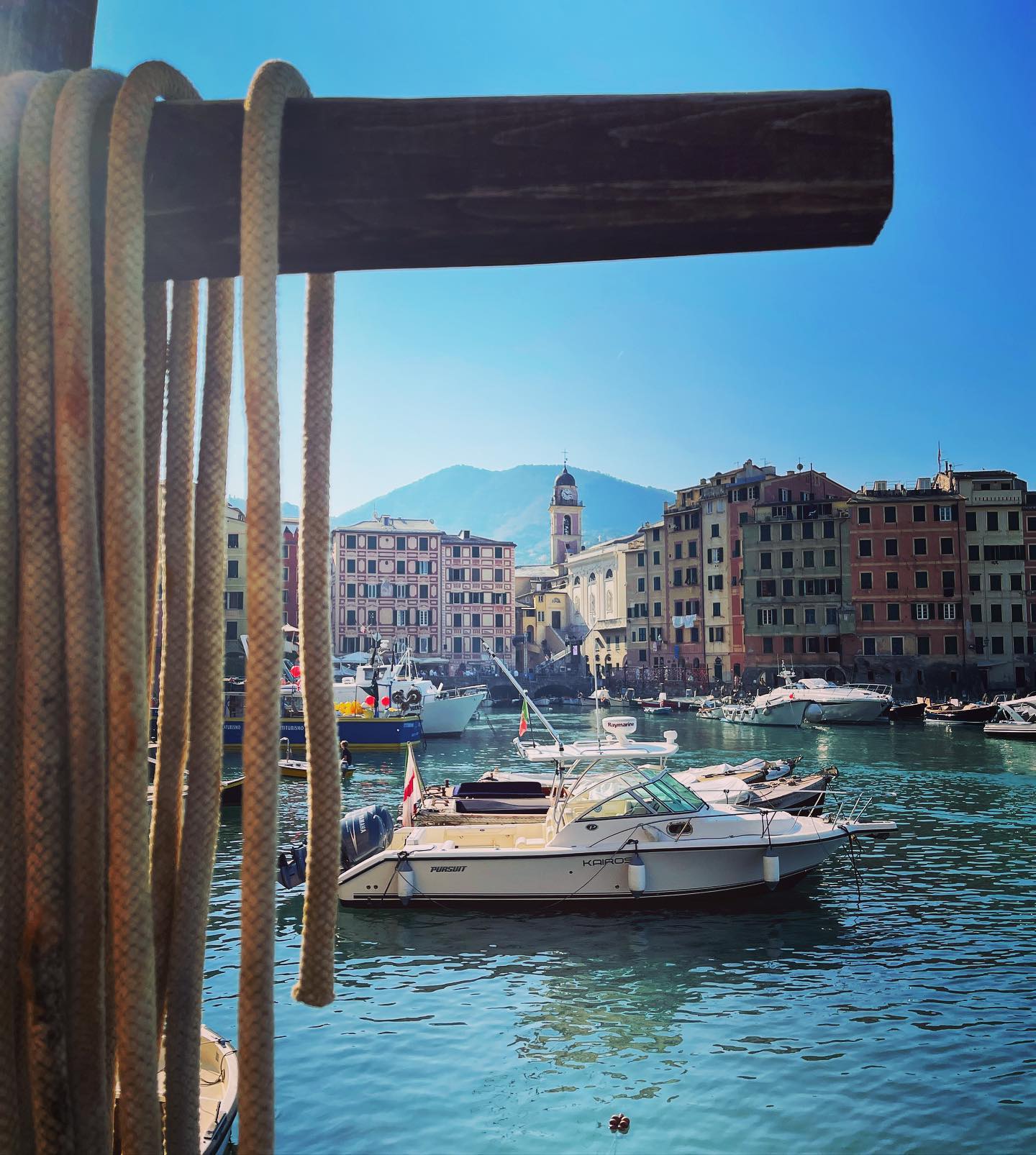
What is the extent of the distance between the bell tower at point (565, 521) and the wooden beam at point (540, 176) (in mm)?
111723

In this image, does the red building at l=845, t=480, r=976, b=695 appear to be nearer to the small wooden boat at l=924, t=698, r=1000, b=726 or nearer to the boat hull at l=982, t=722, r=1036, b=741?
the small wooden boat at l=924, t=698, r=1000, b=726

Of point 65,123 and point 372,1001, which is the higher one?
point 65,123

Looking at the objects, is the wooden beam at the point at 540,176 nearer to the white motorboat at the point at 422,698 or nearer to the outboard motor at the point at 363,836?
the outboard motor at the point at 363,836

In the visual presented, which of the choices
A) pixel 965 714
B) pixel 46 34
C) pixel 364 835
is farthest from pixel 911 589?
pixel 46 34

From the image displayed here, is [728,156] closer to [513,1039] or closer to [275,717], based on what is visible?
[275,717]

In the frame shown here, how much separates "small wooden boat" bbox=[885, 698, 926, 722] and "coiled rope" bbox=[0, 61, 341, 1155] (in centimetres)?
5673

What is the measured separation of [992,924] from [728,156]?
51.4 ft

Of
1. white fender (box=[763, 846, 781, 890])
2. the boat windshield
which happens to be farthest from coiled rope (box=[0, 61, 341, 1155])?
white fender (box=[763, 846, 781, 890])

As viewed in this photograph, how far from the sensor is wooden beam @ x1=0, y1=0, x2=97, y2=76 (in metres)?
1.96

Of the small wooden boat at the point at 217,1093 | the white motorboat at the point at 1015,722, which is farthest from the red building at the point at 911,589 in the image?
the small wooden boat at the point at 217,1093

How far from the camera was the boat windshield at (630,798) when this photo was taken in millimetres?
15867

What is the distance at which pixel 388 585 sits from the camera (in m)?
79.1

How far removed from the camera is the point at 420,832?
17.0m

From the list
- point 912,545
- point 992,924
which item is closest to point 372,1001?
point 992,924
